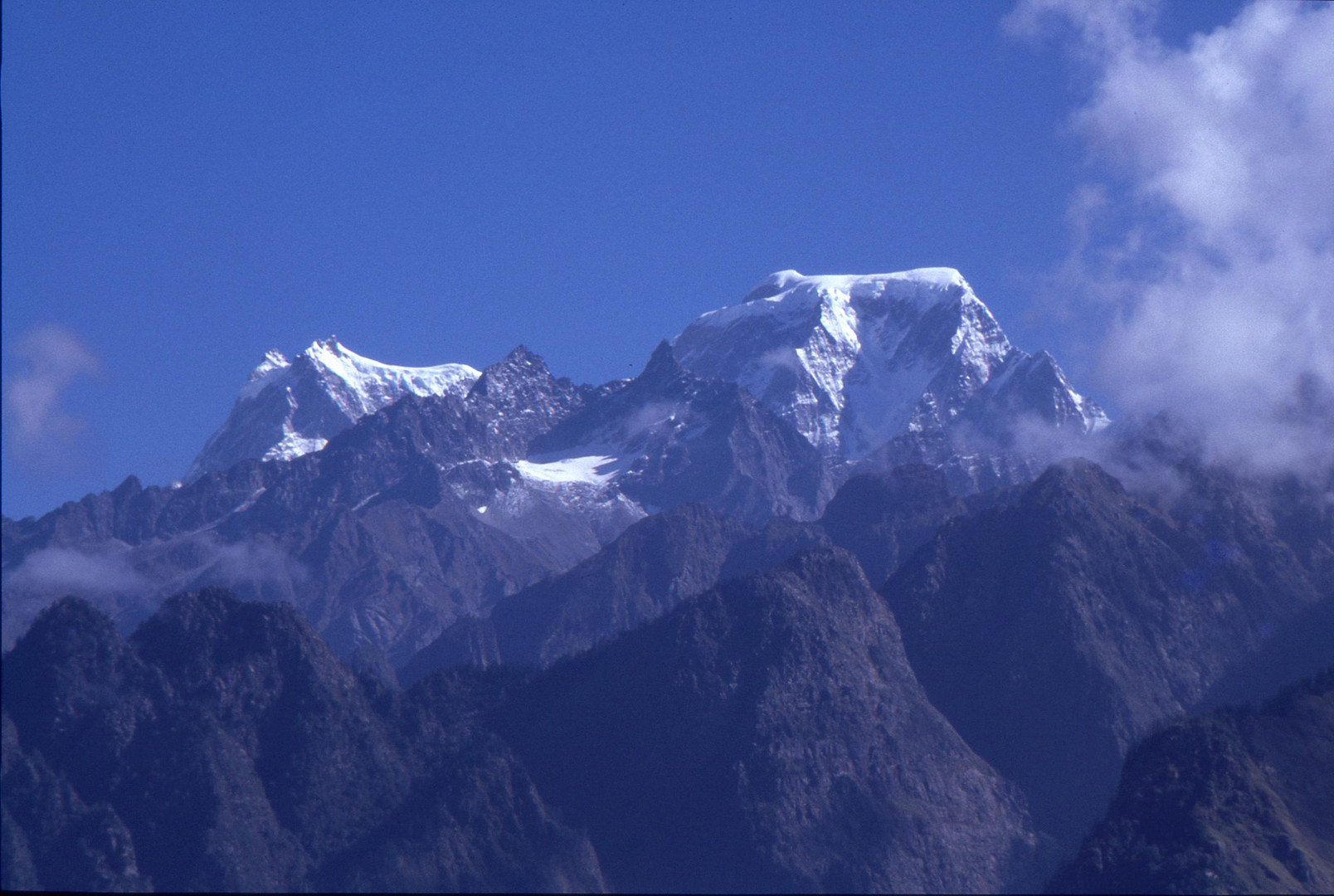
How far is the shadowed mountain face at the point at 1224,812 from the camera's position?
15125cm

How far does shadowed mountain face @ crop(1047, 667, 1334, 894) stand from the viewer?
151 metres

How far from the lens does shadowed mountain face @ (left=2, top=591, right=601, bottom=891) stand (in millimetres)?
147500

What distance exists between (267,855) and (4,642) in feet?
170

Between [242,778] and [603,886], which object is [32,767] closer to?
[242,778]

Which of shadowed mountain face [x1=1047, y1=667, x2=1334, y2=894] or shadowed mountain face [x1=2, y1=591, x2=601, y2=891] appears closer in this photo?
shadowed mountain face [x1=2, y1=591, x2=601, y2=891]

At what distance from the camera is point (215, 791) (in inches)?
6900

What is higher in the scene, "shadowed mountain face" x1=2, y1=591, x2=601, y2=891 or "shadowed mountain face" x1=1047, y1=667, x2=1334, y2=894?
"shadowed mountain face" x1=2, y1=591, x2=601, y2=891

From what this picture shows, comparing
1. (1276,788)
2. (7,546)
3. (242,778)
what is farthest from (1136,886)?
(7,546)

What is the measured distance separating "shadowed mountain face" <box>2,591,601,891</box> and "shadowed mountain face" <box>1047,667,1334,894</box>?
148 ft

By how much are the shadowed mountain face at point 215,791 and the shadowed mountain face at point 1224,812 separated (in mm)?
45026

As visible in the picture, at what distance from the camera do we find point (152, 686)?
18488cm

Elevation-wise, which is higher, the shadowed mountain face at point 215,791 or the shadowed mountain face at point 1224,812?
the shadowed mountain face at point 215,791

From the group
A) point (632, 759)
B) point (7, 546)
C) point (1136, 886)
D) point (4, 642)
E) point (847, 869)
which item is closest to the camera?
point (4, 642)

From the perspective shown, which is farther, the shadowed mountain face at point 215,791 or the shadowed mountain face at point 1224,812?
the shadowed mountain face at point 1224,812
